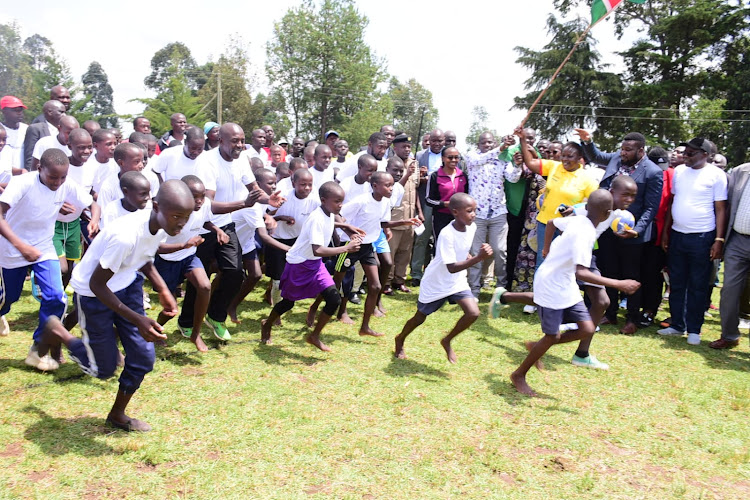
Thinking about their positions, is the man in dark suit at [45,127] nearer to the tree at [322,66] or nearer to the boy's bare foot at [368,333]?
the boy's bare foot at [368,333]

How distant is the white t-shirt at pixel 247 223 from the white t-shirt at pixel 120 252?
7.62 ft

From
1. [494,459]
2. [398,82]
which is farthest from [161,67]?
[494,459]

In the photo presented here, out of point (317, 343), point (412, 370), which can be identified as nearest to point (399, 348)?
point (412, 370)

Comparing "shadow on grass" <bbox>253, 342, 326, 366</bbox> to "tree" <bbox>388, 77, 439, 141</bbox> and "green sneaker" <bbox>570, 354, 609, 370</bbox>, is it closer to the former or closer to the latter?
"green sneaker" <bbox>570, 354, 609, 370</bbox>

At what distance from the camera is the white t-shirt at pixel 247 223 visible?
616 cm

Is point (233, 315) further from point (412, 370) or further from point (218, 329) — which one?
point (412, 370)

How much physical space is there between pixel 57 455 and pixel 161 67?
82.2m

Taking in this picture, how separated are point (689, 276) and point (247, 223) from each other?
5.56 meters

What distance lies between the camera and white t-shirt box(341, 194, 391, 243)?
6449mm

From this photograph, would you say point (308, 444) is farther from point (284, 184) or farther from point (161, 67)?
point (161, 67)

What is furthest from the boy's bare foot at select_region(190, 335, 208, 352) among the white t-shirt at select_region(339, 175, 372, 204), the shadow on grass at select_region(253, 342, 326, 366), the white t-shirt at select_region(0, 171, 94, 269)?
the white t-shirt at select_region(339, 175, 372, 204)

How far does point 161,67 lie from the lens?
7606 centimetres

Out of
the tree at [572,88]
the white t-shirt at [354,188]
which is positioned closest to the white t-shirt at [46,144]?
the white t-shirt at [354,188]

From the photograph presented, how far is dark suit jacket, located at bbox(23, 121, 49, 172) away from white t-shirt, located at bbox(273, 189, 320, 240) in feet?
11.6
